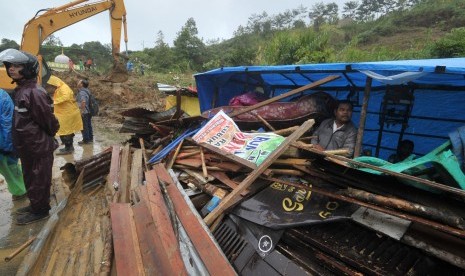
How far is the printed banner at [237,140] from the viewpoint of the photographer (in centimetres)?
369

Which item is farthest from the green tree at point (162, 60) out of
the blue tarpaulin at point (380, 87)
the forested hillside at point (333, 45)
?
the blue tarpaulin at point (380, 87)

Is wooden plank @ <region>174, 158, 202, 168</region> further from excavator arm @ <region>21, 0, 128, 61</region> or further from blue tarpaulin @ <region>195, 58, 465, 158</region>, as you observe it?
excavator arm @ <region>21, 0, 128, 61</region>

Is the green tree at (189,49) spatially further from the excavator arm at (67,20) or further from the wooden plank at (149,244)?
the wooden plank at (149,244)

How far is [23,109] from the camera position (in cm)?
383

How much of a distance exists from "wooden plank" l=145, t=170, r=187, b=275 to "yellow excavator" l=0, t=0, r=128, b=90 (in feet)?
18.1

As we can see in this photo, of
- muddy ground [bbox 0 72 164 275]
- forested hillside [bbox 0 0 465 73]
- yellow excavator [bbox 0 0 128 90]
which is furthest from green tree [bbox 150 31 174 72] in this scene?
yellow excavator [bbox 0 0 128 90]

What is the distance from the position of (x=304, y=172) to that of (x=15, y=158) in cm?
449

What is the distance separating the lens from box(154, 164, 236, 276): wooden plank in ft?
7.51

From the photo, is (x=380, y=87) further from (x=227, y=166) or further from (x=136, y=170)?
(x=136, y=170)

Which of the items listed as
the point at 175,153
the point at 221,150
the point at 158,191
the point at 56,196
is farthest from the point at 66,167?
the point at 221,150

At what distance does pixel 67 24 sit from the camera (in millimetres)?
7660

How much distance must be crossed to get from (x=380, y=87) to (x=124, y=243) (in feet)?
15.1

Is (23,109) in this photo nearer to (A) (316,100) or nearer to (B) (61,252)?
(B) (61,252)

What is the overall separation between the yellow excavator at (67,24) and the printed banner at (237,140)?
5078 mm
